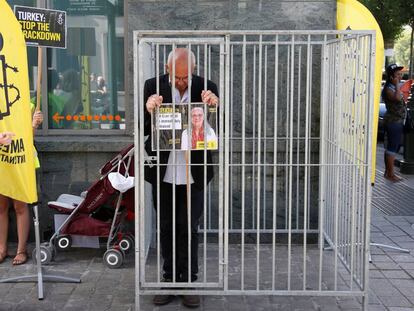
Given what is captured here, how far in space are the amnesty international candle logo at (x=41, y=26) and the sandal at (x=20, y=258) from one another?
2.08m

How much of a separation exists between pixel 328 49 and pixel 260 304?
8.16 ft

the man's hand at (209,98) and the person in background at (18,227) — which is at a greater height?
the man's hand at (209,98)

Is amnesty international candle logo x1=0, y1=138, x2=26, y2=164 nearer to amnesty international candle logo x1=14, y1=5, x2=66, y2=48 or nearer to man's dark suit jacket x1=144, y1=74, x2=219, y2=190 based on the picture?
amnesty international candle logo x1=14, y1=5, x2=66, y2=48

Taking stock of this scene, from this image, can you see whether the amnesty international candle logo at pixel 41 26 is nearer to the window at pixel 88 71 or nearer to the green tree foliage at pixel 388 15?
the window at pixel 88 71

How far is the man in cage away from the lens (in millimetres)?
4609

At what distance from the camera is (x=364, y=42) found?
464 cm

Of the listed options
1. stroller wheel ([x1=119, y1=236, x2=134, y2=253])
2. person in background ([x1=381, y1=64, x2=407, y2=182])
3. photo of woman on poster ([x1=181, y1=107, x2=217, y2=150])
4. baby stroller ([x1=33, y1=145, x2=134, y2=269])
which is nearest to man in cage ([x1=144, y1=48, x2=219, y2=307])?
photo of woman on poster ([x1=181, y1=107, x2=217, y2=150])

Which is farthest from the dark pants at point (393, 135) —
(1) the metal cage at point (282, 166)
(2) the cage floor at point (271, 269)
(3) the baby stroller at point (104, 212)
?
(3) the baby stroller at point (104, 212)

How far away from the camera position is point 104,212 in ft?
20.4

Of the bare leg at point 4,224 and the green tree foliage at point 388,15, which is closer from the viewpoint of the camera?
the bare leg at point 4,224

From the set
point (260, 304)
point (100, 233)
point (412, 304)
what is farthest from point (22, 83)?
point (412, 304)

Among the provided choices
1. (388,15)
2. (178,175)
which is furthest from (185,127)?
(388,15)

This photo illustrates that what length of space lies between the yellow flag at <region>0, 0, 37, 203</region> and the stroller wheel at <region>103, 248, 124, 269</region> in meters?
0.99

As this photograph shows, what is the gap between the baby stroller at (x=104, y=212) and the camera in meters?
5.75
